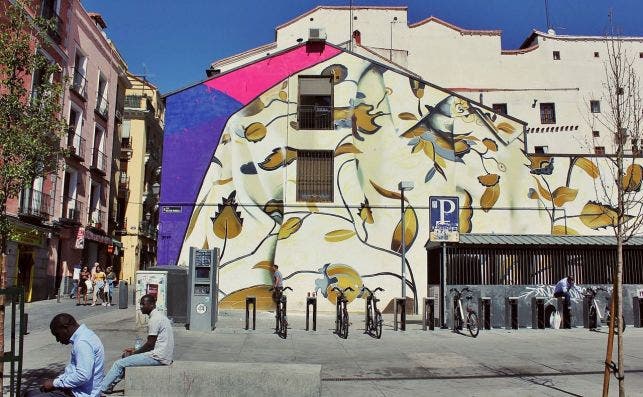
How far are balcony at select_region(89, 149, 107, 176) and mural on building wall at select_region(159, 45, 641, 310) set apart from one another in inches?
469

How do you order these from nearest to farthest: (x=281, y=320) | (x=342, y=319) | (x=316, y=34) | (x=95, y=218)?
(x=281, y=320) < (x=342, y=319) < (x=316, y=34) < (x=95, y=218)

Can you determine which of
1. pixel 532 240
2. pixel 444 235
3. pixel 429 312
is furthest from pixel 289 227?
pixel 532 240

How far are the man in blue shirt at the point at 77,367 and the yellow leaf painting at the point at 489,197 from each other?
18.4 m

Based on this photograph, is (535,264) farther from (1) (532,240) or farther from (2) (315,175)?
(2) (315,175)

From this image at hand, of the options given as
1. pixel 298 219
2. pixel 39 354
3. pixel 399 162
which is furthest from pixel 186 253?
pixel 39 354

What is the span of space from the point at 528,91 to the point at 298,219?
2428 cm

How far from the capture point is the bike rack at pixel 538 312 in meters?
16.2

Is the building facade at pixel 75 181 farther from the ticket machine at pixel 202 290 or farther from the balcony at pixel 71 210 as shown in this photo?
the ticket machine at pixel 202 290

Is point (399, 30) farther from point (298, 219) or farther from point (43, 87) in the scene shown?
point (43, 87)

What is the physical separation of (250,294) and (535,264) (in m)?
9.87

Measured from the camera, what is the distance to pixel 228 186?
2164 centimetres

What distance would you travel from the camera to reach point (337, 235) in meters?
21.6

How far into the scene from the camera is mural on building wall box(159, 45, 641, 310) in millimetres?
21344

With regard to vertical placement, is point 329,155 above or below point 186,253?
above
